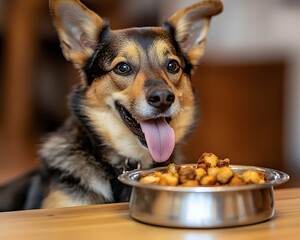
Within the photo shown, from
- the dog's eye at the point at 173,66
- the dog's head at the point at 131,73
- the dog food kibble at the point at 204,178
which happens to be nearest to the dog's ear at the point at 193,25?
the dog's head at the point at 131,73

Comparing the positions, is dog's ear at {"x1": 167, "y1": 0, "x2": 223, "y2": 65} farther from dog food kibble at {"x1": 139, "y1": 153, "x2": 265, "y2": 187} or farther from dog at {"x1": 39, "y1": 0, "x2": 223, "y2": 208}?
dog food kibble at {"x1": 139, "y1": 153, "x2": 265, "y2": 187}

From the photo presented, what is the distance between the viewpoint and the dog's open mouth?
161 cm

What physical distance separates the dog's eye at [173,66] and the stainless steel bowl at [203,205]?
0.76 meters

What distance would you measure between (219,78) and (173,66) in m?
1.91

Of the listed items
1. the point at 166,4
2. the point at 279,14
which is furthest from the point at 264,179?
the point at 279,14

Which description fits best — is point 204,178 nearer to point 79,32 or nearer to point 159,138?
point 159,138

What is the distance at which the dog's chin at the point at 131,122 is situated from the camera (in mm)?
1680

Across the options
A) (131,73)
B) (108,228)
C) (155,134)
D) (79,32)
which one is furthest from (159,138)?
(108,228)

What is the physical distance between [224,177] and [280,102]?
2827 millimetres

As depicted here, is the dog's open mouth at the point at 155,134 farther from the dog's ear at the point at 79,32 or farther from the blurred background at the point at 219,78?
the blurred background at the point at 219,78

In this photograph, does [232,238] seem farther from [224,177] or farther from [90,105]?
[90,105]

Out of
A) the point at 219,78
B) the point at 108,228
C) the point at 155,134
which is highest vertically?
the point at 219,78

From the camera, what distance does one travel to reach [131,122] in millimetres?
1704

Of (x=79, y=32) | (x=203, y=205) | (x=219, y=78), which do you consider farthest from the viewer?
(x=219, y=78)
